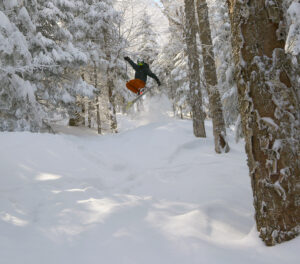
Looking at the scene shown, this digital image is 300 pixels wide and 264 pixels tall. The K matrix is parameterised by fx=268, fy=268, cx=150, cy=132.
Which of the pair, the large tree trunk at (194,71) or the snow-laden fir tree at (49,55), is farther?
the snow-laden fir tree at (49,55)

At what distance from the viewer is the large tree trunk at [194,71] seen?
360 inches

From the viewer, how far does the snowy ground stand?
9.09ft

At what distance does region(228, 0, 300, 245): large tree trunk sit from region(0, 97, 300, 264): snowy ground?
29 cm

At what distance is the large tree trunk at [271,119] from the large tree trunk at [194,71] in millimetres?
6665

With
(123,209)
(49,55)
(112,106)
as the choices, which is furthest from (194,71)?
(112,106)

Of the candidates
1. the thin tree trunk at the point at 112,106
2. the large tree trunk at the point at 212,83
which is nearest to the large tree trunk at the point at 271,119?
the large tree trunk at the point at 212,83

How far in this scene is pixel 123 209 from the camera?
4.03 metres

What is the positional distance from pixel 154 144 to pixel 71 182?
4306mm

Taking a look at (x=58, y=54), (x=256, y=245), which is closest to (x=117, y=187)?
(x=256, y=245)

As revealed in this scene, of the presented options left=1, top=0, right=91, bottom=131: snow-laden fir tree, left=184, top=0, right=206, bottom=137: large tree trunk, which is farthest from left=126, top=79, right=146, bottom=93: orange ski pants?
left=1, top=0, right=91, bottom=131: snow-laden fir tree

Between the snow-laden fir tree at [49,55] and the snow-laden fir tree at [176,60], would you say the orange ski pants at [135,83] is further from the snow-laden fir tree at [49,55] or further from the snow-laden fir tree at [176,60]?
the snow-laden fir tree at [49,55]

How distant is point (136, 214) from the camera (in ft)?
12.5

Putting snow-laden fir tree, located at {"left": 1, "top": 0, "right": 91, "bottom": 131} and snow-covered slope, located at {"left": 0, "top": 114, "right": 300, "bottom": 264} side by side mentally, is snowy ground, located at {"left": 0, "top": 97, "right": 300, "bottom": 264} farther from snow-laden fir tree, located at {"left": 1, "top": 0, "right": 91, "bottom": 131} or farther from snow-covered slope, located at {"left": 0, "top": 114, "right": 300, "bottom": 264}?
snow-laden fir tree, located at {"left": 1, "top": 0, "right": 91, "bottom": 131}

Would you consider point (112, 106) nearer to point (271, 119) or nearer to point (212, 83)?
point (212, 83)
